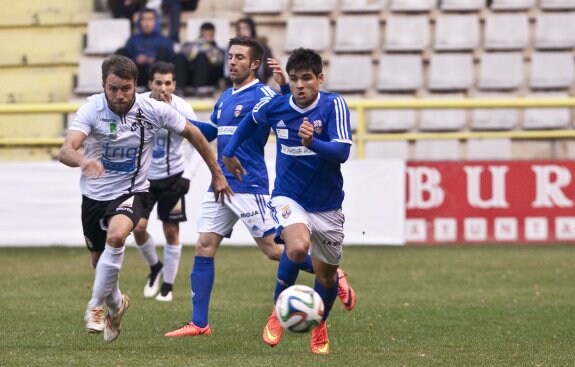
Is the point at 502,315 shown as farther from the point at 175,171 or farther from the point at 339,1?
the point at 339,1

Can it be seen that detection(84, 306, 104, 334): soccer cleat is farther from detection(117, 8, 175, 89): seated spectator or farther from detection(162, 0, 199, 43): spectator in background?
detection(162, 0, 199, 43): spectator in background

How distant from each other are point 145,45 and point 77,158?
1039cm

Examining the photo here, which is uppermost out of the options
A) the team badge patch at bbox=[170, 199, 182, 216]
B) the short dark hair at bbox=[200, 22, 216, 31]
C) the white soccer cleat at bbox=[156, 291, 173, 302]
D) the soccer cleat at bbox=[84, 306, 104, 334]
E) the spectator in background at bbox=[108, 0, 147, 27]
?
the spectator in background at bbox=[108, 0, 147, 27]

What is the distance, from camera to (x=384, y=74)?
1895cm

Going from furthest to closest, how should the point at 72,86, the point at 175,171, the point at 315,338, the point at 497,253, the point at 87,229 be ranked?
the point at 72,86 → the point at 497,253 → the point at 175,171 → the point at 87,229 → the point at 315,338

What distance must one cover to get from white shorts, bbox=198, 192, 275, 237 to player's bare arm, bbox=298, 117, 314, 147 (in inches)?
71.4

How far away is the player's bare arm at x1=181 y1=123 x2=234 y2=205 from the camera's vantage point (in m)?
8.64

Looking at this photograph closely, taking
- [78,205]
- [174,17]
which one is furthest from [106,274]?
[174,17]

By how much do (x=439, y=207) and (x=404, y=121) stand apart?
269 cm

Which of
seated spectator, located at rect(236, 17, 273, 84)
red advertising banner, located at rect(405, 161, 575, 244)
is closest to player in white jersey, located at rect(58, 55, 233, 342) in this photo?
red advertising banner, located at rect(405, 161, 575, 244)

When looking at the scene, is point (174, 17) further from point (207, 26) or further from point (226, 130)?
point (226, 130)

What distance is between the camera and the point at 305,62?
26.6 ft

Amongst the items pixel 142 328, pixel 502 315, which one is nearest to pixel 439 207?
pixel 502 315

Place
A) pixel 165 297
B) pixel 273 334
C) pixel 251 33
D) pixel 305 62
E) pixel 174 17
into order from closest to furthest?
1. pixel 305 62
2. pixel 273 334
3. pixel 165 297
4. pixel 251 33
5. pixel 174 17
